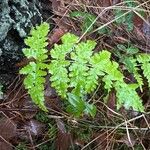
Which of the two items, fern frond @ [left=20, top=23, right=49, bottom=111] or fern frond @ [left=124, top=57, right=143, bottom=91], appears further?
fern frond @ [left=124, top=57, right=143, bottom=91]

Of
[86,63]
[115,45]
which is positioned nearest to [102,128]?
[86,63]

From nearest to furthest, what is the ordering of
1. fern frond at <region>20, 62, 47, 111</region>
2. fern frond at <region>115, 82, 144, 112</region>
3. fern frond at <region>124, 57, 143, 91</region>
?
fern frond at <region>20, 62, 47, 111</region>, fern frond at <region>115, 82, 144, 112</region>, fern frond at <region>124, 57, 143, 91</region>

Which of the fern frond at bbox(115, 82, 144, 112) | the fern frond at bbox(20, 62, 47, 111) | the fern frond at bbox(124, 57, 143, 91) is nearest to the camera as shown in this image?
the fern frond at bbox(20, 62, 47, 111)

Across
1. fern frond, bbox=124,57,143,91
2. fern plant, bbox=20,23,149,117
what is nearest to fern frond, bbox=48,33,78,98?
fern plant, bbox=20,23,149,117

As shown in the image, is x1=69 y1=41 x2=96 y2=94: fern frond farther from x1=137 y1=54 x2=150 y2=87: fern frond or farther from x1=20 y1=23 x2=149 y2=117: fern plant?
x1=137 y1=54 x2=150 y2=87: fern frond

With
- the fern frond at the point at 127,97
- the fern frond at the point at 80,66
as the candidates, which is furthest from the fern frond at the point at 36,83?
the fern frond at the point at 127,97

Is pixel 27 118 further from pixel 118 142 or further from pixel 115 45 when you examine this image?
pixel 115 45
